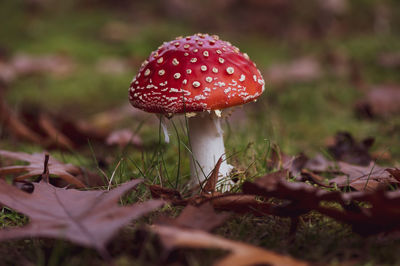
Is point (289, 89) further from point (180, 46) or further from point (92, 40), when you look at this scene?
point (92, 40)

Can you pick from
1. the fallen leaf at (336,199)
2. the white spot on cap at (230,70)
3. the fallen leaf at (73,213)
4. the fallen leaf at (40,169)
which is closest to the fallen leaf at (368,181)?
the fallen leaf at (336,199)

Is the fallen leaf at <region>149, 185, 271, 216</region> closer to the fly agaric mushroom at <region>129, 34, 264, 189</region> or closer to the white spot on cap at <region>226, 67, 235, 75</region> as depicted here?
the fly agaric mushroom at <region>129, 34, 264, 189</region>

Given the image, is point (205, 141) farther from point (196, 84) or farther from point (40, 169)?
point (40, 169)

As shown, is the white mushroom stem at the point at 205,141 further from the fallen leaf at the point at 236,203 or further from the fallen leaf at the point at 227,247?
the fallen leaf at the point at 227,247

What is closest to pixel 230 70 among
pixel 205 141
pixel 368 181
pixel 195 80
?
pixel 195 80

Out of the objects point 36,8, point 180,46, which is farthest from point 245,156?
point 36,8

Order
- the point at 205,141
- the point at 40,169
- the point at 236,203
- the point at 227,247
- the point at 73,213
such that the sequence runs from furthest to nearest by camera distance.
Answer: the point at 205,141
the point at 40,169
the point at 236,203
the point at 73,213
the point at 227,247

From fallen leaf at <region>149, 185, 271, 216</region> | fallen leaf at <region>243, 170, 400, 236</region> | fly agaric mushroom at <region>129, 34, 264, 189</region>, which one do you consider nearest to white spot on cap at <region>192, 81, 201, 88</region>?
fly agaric mushroom at <region>129, 34, 264, 189</region>
